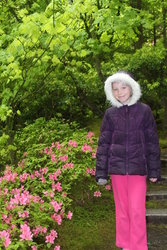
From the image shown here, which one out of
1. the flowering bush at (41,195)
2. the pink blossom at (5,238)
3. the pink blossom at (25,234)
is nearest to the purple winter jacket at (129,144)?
the flowering bush at (41,195)

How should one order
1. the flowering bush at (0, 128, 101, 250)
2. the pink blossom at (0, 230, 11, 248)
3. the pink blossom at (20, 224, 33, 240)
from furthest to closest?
the flowering bush at (0, 128, 101, 250) → the pink blossom at (20, 224, 33, 240) → the pink blossom at (0, 230, 11, 248)

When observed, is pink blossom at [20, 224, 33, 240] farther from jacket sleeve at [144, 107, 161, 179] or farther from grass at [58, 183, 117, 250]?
jacket sleeve at [144, 107, 161, 179]

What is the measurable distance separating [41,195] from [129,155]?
2074 millimetres

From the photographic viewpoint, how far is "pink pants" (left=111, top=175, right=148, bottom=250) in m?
3.79

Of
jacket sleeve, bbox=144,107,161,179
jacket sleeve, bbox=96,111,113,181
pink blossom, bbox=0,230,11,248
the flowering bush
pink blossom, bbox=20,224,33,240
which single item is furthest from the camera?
jacket sleeve, bbox=96,111,113,181

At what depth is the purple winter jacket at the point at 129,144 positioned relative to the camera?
3736 millimetres

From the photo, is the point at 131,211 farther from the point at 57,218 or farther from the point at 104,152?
the point at 57,218

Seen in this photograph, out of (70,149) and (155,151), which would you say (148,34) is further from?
(155,151)

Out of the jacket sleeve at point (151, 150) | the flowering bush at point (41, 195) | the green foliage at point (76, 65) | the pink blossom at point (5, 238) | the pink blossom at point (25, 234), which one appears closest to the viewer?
the pink blossom at point (5, 238)

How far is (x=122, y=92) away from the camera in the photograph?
153 inches

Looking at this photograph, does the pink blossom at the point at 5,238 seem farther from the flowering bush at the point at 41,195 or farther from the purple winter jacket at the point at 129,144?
the purple winter jacket at the point at 129,144

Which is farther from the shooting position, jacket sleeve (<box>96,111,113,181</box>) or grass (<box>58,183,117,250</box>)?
grass (<box>58,183,117,250</box>)

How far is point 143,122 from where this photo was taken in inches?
150

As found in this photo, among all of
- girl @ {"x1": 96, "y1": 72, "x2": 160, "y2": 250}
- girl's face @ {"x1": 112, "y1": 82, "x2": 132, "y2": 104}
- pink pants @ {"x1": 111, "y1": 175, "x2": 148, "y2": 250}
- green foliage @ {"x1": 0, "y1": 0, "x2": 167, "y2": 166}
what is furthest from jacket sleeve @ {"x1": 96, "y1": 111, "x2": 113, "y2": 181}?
green foliage @ {"x1": 0, "y1": 0, "x2": 167, "y2": 166}
